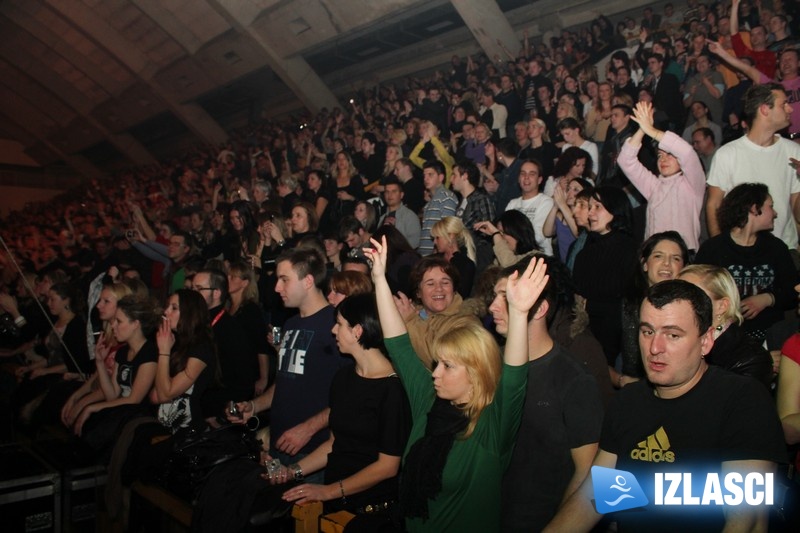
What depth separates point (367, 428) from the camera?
3148 millimetres

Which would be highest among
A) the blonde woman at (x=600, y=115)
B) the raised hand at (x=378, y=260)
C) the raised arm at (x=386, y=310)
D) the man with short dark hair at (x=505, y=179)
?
the blonde woman at (x=600, y=115)

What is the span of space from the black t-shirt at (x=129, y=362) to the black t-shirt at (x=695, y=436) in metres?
3.39

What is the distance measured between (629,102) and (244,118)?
15285 mm

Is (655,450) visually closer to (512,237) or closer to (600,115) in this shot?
(512,237)

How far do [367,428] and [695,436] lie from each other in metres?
1.48

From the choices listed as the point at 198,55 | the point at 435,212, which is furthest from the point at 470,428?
the point at 198,55

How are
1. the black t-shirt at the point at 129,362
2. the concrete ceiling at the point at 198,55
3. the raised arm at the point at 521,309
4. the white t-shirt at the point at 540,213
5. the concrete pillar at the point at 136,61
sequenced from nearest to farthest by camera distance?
the raised arm at the point at 521,309
the black t-shirt at the point at 129,362
the white t-shirt at the point at 540,213
the concrete ceiling at the point at 198,55
the concrete pillar at the point at 136,61

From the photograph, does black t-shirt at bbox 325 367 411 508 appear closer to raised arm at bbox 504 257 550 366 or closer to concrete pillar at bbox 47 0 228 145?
raised arm at bbox 504 257 550 366

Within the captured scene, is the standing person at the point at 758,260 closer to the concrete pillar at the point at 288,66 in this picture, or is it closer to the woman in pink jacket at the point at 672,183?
the woman in pink jacket at the point at 672,183

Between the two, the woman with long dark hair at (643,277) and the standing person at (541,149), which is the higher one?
the standing person at (541,149)

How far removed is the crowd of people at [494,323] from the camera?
2455 millimetres

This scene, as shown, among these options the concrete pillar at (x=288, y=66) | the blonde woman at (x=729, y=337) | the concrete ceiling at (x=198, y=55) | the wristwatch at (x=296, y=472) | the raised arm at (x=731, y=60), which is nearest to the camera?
the blonde woman at (x=729, y=337)

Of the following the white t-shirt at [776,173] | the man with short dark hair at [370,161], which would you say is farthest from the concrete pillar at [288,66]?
the white t-shirt at [776,173]

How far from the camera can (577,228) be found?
543cm
